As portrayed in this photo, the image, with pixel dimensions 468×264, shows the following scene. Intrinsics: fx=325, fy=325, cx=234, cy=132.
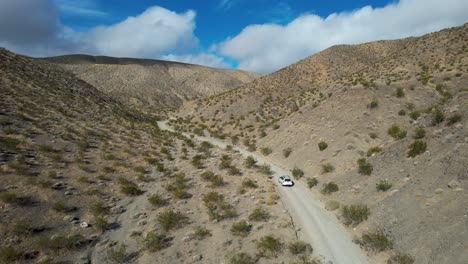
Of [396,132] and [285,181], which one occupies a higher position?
[396,132]

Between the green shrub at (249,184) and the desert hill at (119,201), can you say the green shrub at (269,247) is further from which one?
the green shrub at (249,184)

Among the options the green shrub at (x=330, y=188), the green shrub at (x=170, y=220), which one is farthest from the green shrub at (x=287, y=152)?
the green shrub at (x=170, y=220)

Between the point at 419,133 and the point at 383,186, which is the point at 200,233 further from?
the point at 419,133

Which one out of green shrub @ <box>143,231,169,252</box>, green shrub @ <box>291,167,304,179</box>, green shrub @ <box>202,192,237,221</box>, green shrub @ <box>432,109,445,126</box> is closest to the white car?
green shrub @ <box>291,167,304,179</box>

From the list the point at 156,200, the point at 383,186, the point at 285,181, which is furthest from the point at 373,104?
the point at 156,200

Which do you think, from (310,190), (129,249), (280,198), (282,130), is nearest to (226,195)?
(280,198)

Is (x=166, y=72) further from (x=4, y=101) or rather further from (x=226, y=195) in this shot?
(x=226, y=195)
